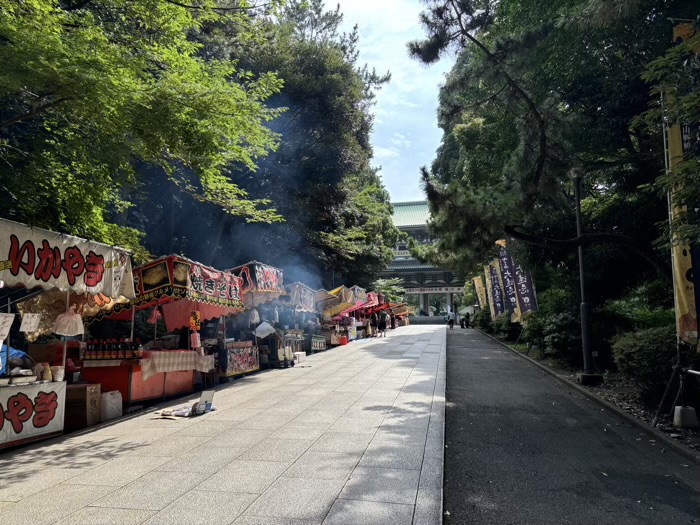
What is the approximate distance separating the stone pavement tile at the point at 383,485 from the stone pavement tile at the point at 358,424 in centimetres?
172

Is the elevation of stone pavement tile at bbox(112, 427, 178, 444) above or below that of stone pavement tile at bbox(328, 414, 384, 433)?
above

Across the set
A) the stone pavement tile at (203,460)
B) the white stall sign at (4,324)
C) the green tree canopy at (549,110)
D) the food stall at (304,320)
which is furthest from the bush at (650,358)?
the food stall at (304,320)

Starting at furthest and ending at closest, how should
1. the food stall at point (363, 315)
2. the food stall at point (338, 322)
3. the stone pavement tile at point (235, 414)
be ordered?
the food stall at point (363, 315) < the food stall at point (338, 322) < the stone pavement tile at point (235, 414)

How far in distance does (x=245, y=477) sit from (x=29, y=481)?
2219mm

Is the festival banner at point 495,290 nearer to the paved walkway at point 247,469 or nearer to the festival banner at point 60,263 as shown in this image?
the paved walkway at point 247,469

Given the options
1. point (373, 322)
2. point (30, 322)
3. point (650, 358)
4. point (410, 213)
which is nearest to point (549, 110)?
point (650, 358)

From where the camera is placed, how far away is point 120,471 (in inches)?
195

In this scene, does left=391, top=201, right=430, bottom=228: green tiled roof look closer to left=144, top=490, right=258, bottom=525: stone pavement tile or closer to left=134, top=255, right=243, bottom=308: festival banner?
left=134, top=255, right=243, bottom=308: festival banner

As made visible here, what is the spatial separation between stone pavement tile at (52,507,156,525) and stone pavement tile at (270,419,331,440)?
2.56m

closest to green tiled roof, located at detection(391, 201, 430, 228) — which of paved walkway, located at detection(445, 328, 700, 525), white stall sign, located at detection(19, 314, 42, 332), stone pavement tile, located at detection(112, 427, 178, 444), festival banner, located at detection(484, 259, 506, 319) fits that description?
festival banner, located at detection(484, 259, 506, 319)

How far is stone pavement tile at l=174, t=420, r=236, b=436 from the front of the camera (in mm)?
6578

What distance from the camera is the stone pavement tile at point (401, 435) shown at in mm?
5961

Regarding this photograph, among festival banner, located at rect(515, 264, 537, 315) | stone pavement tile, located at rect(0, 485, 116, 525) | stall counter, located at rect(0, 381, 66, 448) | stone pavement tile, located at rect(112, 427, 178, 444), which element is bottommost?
stone pavement tile, located at rect(112, 427, 178, 444)

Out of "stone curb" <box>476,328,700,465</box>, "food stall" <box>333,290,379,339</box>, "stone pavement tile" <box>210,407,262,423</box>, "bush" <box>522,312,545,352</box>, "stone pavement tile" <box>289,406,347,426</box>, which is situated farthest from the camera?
"food stall" <box>333,290,379,339</box>
